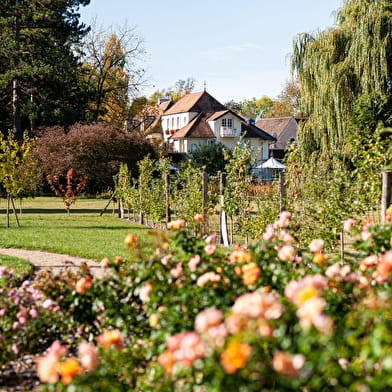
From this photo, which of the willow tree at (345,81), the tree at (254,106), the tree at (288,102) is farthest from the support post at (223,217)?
the tree at (254,106)

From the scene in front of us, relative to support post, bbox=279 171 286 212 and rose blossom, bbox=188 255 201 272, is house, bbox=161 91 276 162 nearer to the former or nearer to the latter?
support post, bbox=279 171 286 212

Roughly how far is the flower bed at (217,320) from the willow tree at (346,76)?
45.9 ft

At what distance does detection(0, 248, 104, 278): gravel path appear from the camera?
9.83 metres

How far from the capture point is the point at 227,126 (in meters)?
57.1

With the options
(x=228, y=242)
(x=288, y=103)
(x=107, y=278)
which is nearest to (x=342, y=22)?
(x=228, y=242)

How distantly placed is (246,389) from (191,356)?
0.81ft

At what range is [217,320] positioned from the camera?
8.36 ft

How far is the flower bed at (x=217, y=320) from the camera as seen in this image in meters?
2.45

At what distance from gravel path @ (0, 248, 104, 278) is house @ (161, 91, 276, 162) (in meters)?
42.4

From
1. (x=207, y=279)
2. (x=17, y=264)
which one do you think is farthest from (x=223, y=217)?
(x=207, y=279)

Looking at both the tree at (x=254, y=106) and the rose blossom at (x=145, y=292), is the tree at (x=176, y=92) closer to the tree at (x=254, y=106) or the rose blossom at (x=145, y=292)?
the tree at (x=254, y=106)

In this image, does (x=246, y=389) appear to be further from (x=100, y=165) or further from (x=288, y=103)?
(x=288, y=103)

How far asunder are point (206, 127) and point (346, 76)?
39.3 m

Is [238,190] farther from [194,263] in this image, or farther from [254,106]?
[254,106]
